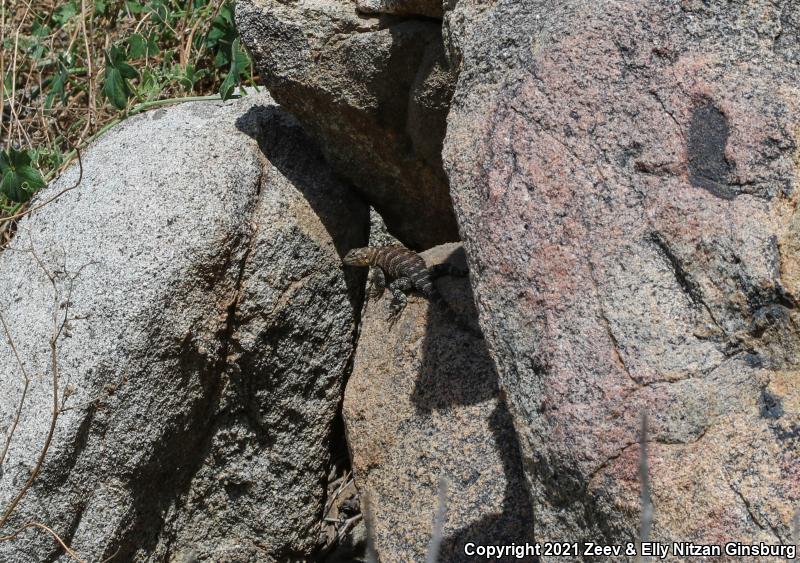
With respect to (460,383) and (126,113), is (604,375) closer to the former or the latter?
(460,383)

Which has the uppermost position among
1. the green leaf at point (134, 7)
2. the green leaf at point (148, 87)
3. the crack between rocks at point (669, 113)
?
the crack between rocks at point (669, 113)

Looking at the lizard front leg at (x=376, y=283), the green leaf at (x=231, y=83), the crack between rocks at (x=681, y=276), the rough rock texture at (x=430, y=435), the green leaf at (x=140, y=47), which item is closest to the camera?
the crack between rocks at (x=681, y=276)

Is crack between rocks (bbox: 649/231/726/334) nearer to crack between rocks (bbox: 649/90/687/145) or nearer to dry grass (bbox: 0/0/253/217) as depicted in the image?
crack between rocks (bbox: 649/90/687/145)

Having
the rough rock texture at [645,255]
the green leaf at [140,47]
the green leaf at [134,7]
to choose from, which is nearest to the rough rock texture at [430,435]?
the rough rock texture at [645,255]

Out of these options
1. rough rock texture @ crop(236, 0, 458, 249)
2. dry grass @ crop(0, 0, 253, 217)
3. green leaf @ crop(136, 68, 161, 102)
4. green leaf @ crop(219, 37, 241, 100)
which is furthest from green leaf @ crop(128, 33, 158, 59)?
rough rock texture @ crop(236, 0, 458, 249)

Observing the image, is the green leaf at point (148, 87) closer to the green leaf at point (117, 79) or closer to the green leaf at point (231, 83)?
the green leaf at point (117, 79)

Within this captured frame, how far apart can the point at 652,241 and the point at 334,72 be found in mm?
2062

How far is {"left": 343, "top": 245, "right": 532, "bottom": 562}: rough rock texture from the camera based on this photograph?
3.58 meters

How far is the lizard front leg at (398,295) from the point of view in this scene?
4.40 meters

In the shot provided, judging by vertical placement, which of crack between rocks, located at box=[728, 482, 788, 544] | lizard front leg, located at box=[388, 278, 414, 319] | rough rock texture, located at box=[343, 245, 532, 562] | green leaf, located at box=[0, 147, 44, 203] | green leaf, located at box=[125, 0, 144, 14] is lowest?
rough rock texture, located at box=[343, 245, 532, 562]

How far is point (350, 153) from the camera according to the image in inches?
178

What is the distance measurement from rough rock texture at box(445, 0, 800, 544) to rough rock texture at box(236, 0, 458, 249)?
→ 3.76ft

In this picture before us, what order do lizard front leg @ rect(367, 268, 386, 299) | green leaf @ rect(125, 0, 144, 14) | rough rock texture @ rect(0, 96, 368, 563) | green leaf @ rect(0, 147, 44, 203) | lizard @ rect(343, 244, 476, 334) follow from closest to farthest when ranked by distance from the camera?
rough rock texture @ rect(0, 96, 368, 563) < lizard @ rect(343, 244, 476, 334) < lizard front leg @ rect(367, 268, 386, 299) < green leaf @ rect(0, 147, 44, 203) < green leaf @ rect(125, 0, 144, 14)

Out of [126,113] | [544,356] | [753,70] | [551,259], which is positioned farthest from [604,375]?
[126,113]
